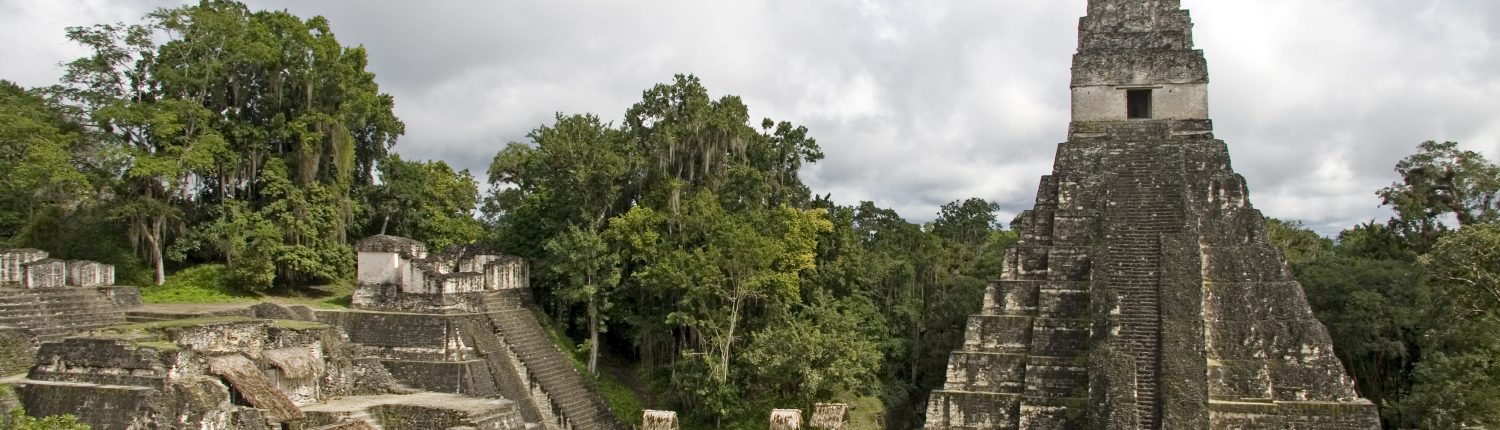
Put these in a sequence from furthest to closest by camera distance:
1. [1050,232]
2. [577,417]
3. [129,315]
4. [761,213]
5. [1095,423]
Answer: [761,213] < [577,417] < [1050,232] < [129,315] < [1095,423]

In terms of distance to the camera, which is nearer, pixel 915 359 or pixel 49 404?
pixel 49 404

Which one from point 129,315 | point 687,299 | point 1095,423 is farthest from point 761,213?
point 129,315

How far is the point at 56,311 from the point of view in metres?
15.6

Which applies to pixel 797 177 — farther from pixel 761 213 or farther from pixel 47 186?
pixel 47 186

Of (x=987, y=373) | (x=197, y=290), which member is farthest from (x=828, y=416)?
(x=197, y=290)

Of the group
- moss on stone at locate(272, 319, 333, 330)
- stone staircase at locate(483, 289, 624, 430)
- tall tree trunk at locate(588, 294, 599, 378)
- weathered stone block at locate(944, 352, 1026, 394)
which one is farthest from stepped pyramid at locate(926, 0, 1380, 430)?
moss on stone at locate(272, 319, 333, 330)

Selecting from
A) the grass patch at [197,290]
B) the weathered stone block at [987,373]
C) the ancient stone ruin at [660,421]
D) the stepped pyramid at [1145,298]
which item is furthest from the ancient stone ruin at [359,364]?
the stepped pyramid at [1145,298]

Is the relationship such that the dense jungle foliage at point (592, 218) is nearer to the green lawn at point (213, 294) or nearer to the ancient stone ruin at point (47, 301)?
the green lawn at point (213, 294)

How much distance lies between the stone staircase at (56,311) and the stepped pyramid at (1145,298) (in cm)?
1411

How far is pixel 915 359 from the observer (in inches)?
994

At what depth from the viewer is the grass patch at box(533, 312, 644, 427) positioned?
2127cm

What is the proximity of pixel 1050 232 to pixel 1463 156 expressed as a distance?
10.3 metres

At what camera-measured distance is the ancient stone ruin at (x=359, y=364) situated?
12.3m

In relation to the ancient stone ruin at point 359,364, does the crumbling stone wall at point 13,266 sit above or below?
above
